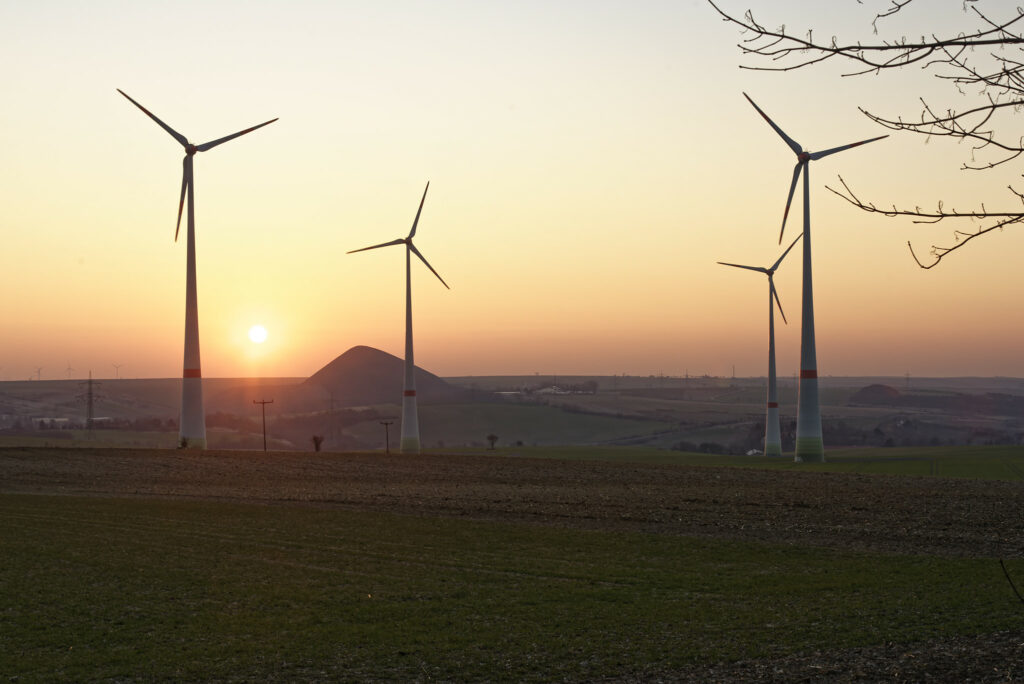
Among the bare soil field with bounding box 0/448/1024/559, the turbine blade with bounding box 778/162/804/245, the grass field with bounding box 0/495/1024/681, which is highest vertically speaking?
the turbine blade with bounding box 778/162/804/245

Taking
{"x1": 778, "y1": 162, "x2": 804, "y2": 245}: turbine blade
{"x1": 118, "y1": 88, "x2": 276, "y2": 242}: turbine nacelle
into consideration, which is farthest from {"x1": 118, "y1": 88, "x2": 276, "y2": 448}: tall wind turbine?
{"x1": 778, "y1": 162, "x2": 804, "y2": 245}: turbine blade

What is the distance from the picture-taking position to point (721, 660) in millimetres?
13688

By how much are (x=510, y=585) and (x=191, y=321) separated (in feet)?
149

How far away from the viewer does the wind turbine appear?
192 feet

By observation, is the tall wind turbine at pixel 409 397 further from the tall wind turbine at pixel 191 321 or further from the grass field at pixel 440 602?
the grass field at pixel 440 602

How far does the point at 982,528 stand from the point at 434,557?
597 inches

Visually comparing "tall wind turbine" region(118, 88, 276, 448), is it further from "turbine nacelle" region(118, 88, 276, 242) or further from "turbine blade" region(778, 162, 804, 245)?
"turbine blade" region(778, 162, 804, 245)

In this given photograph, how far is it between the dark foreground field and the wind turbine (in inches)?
801

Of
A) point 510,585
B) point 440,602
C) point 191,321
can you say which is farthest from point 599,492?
point 191,321

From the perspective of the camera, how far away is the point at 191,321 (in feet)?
→ 199

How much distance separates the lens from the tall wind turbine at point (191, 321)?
199 ft

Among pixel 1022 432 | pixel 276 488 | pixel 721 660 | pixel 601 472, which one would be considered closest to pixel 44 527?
pixel 276 488

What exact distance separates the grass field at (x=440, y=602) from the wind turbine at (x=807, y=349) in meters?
34.7

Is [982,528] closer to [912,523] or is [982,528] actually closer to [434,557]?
[912,523]
